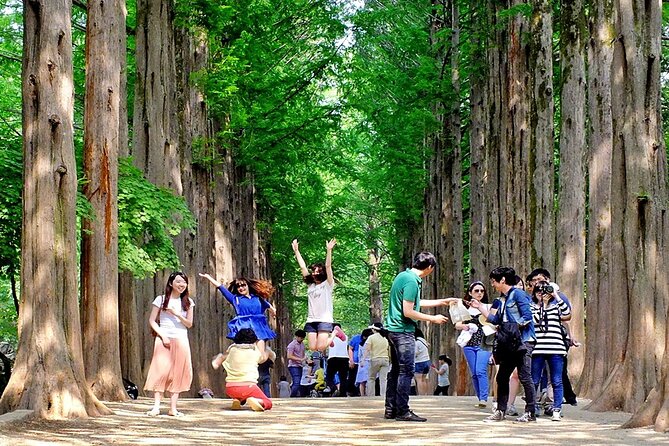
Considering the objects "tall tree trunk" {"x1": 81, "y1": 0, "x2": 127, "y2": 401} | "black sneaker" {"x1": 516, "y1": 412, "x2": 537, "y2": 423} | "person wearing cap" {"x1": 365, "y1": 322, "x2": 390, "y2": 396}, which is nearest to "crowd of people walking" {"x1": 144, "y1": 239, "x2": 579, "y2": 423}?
"black sneaker" {"x1": 516, "y1": 412, "x2": 537, "y2": 423}

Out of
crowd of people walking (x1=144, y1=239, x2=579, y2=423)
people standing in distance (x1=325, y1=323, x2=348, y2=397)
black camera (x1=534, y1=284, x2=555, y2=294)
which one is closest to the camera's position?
crowd of people walking (x1=144, y1=239, x2=579, y2=423)

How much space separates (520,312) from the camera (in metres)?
12.6

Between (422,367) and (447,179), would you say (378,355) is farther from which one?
(447,179)

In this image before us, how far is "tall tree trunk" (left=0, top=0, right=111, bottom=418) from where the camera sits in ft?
39.9

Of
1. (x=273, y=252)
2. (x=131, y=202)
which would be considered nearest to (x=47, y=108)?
(x=131, y=202)

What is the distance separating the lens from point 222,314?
96.4ft

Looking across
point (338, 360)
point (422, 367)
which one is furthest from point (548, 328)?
point (338, 360)

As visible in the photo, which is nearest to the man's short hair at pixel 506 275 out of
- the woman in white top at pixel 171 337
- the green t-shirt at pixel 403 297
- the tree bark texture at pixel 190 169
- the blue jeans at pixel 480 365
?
the green t-shirt at pixel 403 297

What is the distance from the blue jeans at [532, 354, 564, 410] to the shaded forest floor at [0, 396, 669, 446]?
30 cm

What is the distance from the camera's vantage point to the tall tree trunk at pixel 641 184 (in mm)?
13445

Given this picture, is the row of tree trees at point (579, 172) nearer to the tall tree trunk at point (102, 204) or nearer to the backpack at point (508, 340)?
the backpack at point (508, 340)

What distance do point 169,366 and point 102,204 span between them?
339 cm

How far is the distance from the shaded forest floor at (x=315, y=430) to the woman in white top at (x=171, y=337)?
0.46m

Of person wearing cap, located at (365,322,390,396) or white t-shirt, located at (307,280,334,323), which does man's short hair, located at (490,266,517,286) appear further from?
person wearing cap, located at (365,322,390,396)
